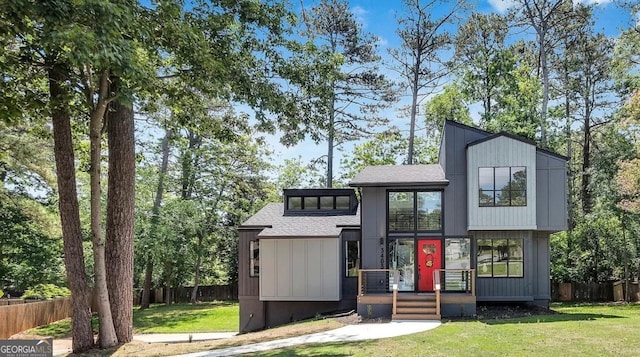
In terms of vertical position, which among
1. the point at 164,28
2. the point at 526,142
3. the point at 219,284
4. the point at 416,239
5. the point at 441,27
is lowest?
the point at 219,284

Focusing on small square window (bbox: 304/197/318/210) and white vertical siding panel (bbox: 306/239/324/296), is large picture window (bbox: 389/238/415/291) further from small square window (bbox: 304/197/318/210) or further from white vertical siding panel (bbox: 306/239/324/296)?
small square window (bbox: 304/197/318/210)

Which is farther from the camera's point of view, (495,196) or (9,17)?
(495,196)

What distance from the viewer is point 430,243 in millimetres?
18047

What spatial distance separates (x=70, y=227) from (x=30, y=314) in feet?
32.4

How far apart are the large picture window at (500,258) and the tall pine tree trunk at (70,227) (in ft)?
38.4

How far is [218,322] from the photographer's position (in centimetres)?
2242

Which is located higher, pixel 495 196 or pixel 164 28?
pixel 164 28

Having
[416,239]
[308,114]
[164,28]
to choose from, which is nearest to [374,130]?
[416,239]

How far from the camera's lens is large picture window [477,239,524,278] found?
58.3 feet

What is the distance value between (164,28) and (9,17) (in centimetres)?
262

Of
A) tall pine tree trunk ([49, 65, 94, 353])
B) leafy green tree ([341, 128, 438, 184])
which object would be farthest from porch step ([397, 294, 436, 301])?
leafy green tree ([341, 128, 438, 184])

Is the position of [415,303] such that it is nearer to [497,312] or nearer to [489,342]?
[497,312]

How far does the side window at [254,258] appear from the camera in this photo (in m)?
19.9

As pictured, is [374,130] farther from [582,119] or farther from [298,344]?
[298,344]
